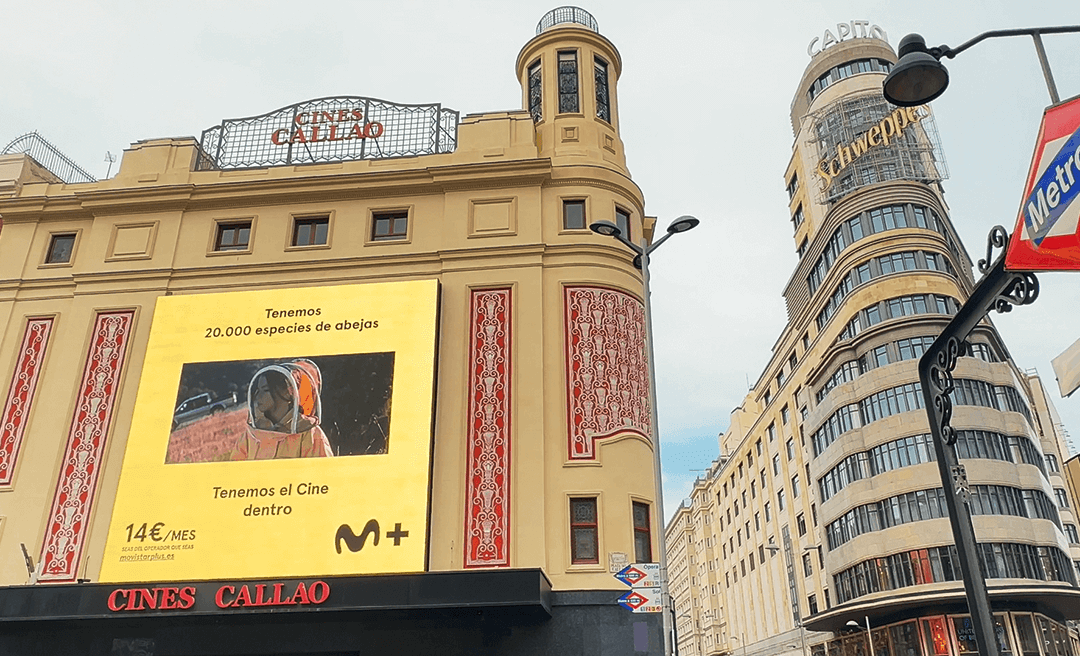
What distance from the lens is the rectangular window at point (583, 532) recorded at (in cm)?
2236

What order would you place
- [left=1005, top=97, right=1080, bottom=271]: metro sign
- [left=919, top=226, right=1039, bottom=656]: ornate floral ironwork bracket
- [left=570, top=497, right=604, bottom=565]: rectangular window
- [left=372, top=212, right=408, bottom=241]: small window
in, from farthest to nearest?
[left=372, top=212, right=408, bottom=241]: small window < [left=570, top=497, right=604, bottom=565]: rectangular window < [left=919, top=226, right=1039, bottom=656]: ornate floral ironwork bracket < [left=1005, top=97, right=1080, bottom=271]: metro sign

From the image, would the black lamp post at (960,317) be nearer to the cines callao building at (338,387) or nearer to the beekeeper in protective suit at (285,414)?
the cines callao building at (338,387)

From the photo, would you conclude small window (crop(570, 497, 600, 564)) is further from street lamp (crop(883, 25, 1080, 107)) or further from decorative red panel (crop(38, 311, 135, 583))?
street lamp (crop(883, 25, 1080, 107))

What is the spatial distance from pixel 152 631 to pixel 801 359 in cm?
5642

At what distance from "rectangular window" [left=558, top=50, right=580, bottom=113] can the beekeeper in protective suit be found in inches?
533

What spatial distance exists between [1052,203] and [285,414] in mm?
21376

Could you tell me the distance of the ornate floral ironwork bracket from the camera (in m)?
8.11

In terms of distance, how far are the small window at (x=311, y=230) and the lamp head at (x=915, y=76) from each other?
2198 cm

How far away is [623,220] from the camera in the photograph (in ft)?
91.2

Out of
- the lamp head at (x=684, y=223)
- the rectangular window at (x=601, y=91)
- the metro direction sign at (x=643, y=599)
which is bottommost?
the metro direction sign at (x=643, y=599)

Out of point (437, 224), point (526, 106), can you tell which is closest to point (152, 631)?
point (437, 224)

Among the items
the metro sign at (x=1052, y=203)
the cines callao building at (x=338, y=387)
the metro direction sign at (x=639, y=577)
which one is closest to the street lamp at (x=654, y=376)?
the metro direction sign at (x=639, y=577)

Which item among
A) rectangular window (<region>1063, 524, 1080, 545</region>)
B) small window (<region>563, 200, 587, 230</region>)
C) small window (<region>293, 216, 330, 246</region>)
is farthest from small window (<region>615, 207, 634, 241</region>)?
rectangular window (<region>1063, 524, 1080, 545</region>)

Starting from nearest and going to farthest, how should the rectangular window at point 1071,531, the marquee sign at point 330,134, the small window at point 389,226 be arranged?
the small window at point 389,226 < the marquee sign at point 330,134 < the rectangular window at point 1071,531
